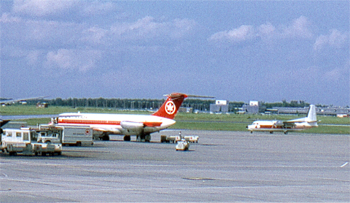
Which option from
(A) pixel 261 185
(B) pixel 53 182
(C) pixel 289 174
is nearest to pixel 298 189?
(A) pixel 261 185

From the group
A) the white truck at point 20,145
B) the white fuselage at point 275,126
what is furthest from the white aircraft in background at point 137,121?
the white fuselage at point 275,126

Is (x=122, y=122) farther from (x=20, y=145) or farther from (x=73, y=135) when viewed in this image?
(x=20, y=145)

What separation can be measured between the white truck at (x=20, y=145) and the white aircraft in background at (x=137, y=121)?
28.5 m

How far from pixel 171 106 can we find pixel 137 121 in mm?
5244

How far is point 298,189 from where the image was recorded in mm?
25000

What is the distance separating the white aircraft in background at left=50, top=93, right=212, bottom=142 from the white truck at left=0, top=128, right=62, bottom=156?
28471 millimetres

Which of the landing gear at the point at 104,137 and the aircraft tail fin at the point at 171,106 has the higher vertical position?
the aircraft tail fin at the point at 171,106

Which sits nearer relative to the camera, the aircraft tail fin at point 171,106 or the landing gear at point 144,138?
the aircraft tail fin at point 171,106

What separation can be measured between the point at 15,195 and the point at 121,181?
684 cm

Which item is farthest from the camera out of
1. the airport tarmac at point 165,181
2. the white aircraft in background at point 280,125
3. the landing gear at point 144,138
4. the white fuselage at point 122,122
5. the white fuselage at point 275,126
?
the white aircraft in background at point 280,125

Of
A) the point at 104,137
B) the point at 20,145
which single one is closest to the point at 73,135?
the point at 20,145

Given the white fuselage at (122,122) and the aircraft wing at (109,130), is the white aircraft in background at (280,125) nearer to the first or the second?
the white fuselage at (122,122)

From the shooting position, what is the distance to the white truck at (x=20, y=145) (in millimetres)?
42188

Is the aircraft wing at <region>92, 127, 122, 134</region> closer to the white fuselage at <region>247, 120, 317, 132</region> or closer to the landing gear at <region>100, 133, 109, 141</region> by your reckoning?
the landing gear at <region>100, 133, 109, 141</region>
